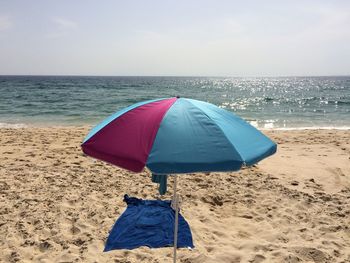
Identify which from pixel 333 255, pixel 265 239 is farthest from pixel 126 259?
pixel 333 255

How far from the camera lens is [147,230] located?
14.1ft

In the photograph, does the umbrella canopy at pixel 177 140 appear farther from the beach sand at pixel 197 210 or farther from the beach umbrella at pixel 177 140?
the beach sand at pixel 197 210

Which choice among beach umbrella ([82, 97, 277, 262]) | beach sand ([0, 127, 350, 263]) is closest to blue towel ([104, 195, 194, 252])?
beach sand ([0, 127, 350, 263])

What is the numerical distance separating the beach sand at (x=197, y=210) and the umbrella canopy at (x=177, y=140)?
A: 2029 mm

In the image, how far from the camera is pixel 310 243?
4566 millimetres

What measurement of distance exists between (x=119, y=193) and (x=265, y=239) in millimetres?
2663

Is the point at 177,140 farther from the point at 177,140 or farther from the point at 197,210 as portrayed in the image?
the point at 197,210

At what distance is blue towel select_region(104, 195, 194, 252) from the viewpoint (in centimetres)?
410

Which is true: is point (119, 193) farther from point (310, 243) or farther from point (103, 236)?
point (310, 243)

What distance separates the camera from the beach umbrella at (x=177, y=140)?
2.28 metres

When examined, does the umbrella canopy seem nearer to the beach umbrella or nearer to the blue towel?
the beach umbrella

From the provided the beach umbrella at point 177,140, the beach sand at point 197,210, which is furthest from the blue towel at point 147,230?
the beach umbrella at point 177,140

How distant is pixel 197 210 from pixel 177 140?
334cm

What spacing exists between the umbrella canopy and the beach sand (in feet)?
6.66
